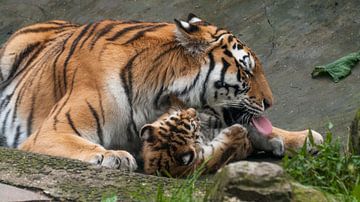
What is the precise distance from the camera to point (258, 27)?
8.33 m

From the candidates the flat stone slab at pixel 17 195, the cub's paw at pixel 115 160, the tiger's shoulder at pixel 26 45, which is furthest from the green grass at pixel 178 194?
the tiger's shoulder at pixel 26 45

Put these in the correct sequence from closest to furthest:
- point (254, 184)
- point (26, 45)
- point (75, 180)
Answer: point (254, 184) < point (75, 180) < point (26, 45)

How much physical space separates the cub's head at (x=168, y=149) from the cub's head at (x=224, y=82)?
0.63 meters

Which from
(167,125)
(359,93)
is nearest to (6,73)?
(167,125)

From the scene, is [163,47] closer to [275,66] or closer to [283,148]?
[283,148]

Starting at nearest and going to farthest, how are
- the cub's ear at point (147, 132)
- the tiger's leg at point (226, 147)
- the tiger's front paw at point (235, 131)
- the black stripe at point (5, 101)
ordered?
1. the cub's ear at point (147, 132)
2. the tiger's leg at point (226, 147)
3. the tiger's front paw at point (235, 131)
4. the black stripe at point (5, 101)

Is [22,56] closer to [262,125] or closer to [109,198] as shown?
[262,125]

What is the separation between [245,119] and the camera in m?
5.65

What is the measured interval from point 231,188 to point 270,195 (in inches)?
5.1

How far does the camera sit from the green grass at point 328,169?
4254mm

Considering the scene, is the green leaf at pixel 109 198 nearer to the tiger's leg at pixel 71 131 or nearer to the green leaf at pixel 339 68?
the tiger's leg at pixel 71 131

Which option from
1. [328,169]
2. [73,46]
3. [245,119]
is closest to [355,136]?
[328,169]

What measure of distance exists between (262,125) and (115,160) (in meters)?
1.17

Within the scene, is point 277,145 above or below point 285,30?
below
